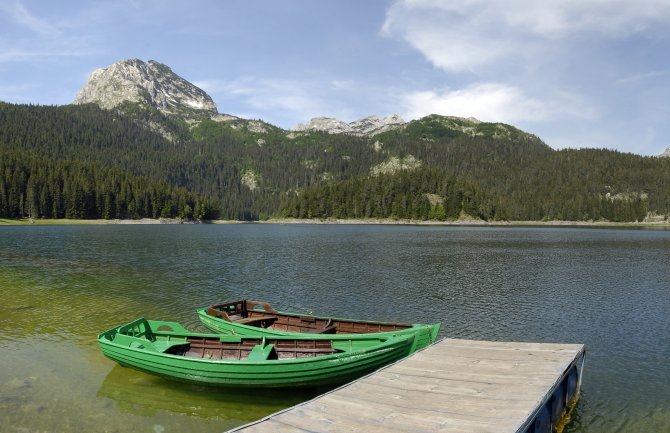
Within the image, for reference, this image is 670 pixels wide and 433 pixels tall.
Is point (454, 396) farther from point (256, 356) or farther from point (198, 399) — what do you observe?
point (198, 399)

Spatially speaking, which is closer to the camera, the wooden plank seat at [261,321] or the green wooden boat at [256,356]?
the green wooden boat at [256,356]

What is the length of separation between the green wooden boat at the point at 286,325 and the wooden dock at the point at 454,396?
1706 mm

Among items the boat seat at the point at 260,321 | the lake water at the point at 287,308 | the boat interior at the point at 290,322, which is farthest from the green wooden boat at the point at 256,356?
the boat seat at the point at 260,321

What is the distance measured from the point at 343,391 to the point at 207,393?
792 centimetres

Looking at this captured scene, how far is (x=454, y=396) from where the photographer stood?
45.3ft

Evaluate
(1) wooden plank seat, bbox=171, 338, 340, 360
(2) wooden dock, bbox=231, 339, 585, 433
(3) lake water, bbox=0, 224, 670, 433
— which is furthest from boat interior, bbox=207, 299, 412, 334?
(2) wooden dock, bbox=231, 339, 585, 433

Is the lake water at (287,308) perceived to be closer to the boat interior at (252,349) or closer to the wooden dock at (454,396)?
the boat interior at (252,349)

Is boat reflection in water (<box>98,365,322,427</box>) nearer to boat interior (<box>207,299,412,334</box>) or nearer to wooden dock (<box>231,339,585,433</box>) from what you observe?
boat interior (<box>207,299,412,334</box>)

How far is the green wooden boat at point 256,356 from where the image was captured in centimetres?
1800

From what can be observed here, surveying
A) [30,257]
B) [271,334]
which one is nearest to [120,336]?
[271,334]

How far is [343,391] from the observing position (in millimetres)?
14258

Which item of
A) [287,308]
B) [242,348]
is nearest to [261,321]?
[242,348]

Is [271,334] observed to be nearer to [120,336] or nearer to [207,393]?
[207,393]

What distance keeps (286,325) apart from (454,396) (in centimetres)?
1422
